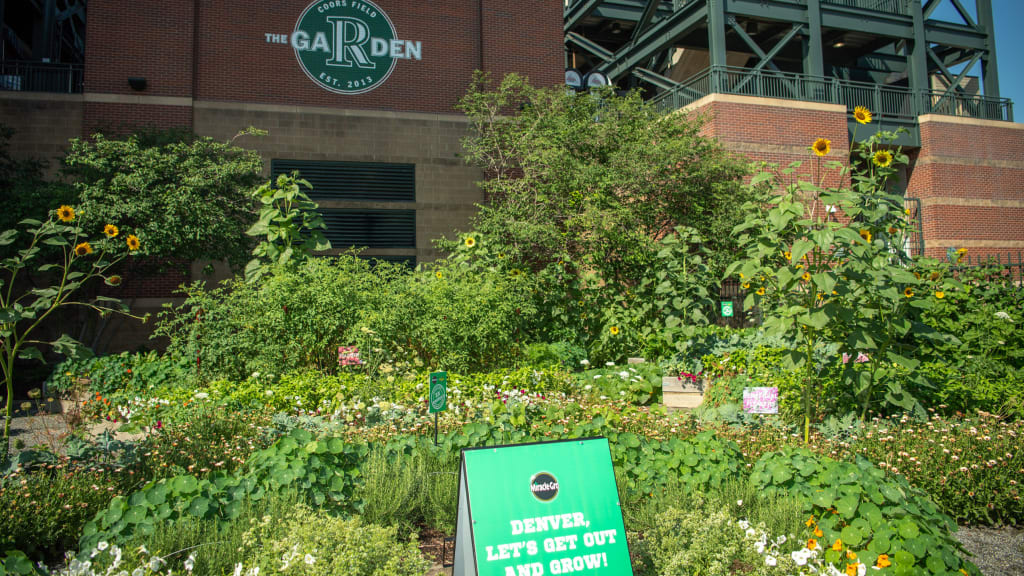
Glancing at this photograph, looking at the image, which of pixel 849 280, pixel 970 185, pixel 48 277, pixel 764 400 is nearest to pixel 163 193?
pixel 48 277

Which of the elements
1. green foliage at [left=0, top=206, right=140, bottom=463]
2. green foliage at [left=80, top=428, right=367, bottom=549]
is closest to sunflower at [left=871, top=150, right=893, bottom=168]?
green foliage at [left=80, top=428, right=367, bottom=549]

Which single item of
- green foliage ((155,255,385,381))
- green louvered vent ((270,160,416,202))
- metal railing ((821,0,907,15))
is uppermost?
metal railing ((821,0,907,15))

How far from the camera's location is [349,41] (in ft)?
56.2

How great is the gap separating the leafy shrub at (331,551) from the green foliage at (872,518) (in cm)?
220

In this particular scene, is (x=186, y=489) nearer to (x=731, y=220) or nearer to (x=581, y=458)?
(x=581, y=458)

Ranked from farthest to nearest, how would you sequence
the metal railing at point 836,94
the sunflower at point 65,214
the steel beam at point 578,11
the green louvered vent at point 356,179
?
the steel beam at point 578,11
the metal railing at point 836,94
the green louvered vent at point 356,179
the sunflower at point 65,214

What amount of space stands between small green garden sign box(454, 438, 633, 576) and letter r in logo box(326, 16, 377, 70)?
53.1 ft

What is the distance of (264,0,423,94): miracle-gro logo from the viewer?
665 inches

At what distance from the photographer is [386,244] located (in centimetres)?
1758

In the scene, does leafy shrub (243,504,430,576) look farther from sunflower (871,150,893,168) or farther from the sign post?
sunflower (871,150,893,168)

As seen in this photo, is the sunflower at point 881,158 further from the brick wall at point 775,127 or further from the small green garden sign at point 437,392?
the brick wall at point 775,127

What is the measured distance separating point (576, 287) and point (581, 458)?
887cm

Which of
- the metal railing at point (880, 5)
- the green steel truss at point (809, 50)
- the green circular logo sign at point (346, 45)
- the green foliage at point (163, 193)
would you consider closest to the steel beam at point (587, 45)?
the green steel truss at point (809, 50)

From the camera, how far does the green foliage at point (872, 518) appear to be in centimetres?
323
